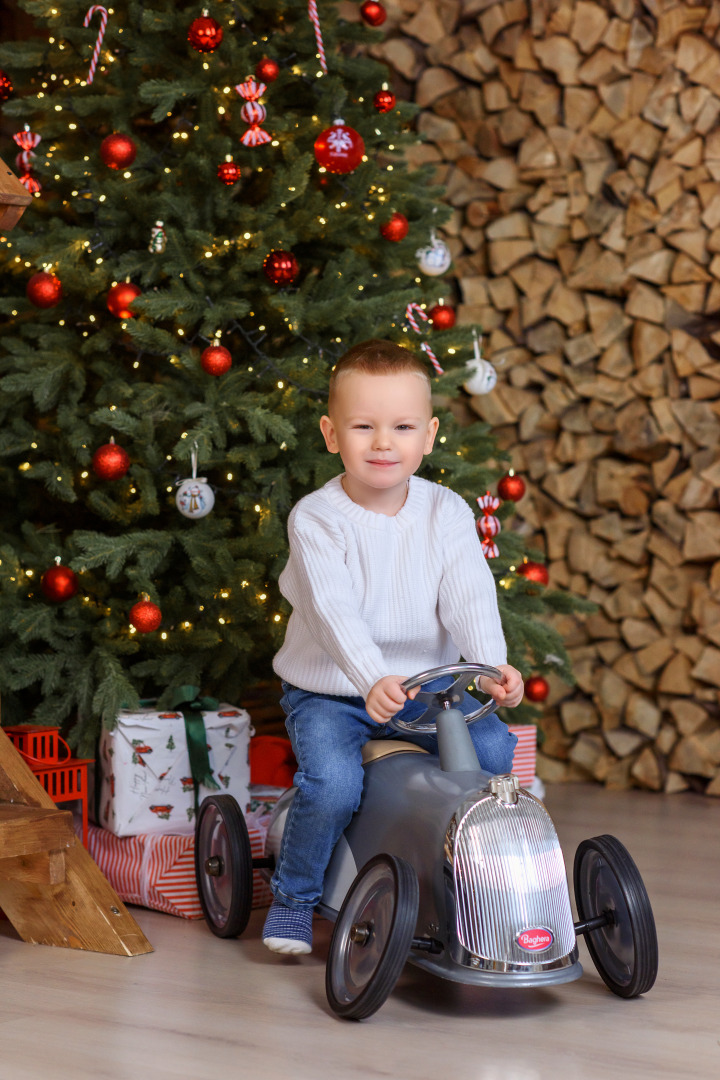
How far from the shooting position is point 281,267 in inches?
96.0

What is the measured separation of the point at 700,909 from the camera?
212 cm

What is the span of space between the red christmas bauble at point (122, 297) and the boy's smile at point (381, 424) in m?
0.75

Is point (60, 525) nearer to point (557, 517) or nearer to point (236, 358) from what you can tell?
point (236, 358)

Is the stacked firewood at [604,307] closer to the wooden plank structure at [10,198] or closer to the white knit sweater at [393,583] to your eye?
the white knit sweater at [393,583]

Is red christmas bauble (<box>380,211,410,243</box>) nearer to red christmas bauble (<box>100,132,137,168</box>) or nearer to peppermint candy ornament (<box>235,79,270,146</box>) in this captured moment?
peppermint candy ornament (<box>235,79,270,146</box>)

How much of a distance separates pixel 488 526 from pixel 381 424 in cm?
78

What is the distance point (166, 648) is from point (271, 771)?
1.08ft

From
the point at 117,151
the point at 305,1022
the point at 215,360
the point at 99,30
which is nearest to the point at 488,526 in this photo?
the point at 215,360

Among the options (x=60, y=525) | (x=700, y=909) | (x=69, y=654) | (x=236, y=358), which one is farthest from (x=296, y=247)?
(x=700, y=909)

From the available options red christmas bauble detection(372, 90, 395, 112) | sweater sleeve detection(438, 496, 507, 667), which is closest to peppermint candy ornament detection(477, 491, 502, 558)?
sweater sleeve detection(438, 496, 507, 667)

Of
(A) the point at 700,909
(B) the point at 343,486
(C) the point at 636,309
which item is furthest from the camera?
(C) the point at 636,309

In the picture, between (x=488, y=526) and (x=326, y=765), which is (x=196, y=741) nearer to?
(x=326, y=765)

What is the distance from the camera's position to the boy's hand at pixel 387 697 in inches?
62.7

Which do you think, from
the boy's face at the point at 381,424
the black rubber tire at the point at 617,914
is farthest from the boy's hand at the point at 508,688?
the boy's face at the point at 381,424
